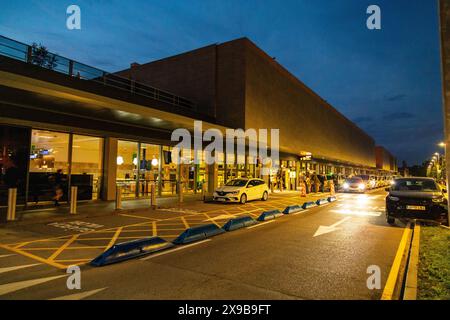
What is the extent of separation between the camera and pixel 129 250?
251 inches

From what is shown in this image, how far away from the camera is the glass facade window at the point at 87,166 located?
15359 mm

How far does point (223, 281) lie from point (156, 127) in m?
15.6

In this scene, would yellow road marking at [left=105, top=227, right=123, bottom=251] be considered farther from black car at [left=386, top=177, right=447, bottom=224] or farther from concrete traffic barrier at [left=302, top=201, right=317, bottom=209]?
concrete traffic barrier at [left=302, top=201, right=317, bottom=209]

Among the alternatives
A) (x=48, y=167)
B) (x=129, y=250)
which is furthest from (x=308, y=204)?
(x=48, y=167)

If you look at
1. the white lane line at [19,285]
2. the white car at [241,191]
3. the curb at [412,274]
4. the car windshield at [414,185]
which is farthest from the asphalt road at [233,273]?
the white car at [241,191]

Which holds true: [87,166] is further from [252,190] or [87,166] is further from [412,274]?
[412,274]

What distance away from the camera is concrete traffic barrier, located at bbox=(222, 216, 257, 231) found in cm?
953

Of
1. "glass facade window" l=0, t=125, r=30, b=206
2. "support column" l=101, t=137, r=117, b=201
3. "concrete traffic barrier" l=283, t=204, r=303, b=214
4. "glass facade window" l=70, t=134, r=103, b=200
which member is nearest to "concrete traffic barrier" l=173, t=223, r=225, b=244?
"concrete traffic barrier" l=283, t=204, r=303, b=214

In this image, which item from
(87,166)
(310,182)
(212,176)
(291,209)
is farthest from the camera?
(310,182)

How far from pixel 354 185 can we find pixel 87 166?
24.9 m

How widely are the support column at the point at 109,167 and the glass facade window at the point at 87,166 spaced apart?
262mm

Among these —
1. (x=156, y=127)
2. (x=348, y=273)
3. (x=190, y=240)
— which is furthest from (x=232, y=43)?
(x=348, y=273)

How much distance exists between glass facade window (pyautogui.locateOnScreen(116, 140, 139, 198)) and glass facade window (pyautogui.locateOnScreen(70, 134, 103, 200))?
1245 mm
